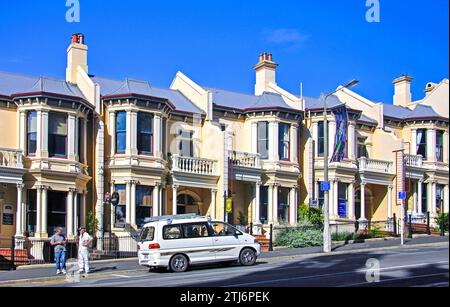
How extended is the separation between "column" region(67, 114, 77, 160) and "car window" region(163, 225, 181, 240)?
10.8 metres

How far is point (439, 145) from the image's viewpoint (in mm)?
42750

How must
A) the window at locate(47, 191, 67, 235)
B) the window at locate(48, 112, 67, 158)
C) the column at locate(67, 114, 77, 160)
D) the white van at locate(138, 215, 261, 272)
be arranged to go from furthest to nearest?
1. the column at locate(67, 114, 77, 160)
2. the window at locate(48, 112, 67, 158)
3. the window at locate(47, 191, 67, 235)
4. the white van at locate(138, 215, 261, 272)

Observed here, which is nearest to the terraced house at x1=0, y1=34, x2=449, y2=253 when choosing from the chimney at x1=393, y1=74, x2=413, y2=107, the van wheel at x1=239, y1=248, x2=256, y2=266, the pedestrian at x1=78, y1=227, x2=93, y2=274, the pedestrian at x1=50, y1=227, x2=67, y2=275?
the chimney at x1=393, y1=74, x2=413, y2=107

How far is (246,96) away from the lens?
4153 centimetres

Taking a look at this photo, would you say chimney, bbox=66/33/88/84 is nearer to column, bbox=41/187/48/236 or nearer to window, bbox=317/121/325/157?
column, bbox=41/187/48/236

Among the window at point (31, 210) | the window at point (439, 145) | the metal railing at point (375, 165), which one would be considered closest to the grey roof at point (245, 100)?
the metal railing at point (375, 165)

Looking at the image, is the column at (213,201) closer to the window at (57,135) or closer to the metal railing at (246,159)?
the metal railing at (246,159)

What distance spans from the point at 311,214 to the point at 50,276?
1839 cm

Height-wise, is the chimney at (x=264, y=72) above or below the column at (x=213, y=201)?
above

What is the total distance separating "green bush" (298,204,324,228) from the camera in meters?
37.8

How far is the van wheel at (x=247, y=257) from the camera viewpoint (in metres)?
23.5

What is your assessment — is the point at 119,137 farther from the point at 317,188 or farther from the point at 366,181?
the point at 366,181

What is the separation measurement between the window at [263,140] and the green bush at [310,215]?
3.54m
